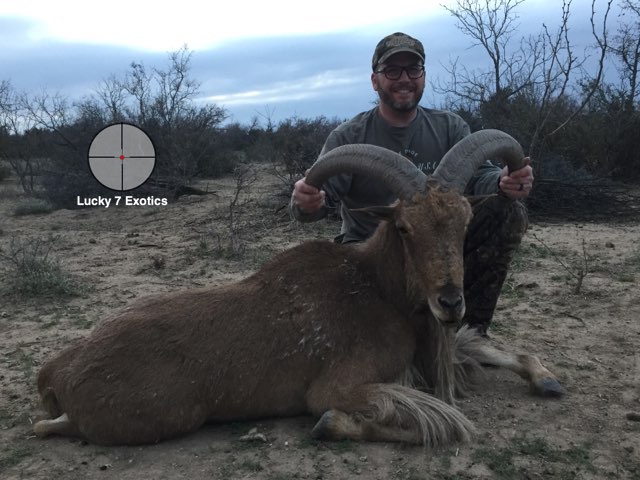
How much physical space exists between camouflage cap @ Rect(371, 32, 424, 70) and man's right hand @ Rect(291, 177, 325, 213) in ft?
5.01

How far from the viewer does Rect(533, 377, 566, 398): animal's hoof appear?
14.1 feet

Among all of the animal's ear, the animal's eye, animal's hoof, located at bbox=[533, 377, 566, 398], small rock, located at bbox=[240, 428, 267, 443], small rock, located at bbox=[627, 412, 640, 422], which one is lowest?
small rock, located at bbox=[240, 428, 267, 443]

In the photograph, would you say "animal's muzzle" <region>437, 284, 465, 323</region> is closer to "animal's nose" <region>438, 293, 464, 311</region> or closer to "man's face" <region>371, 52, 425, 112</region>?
"animal's nose" <region>438, 293, 464, 311</region>

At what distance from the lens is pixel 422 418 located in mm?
3703

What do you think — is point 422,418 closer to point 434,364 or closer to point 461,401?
point 434,364

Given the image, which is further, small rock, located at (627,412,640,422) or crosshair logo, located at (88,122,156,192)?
crosshair logo, located at (88,122,156,192)

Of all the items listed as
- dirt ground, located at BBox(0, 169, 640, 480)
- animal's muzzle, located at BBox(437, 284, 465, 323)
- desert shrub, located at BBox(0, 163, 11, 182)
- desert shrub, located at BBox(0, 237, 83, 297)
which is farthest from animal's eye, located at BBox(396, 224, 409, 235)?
desert shrub, located at BBox(0, 163, 11, 182)

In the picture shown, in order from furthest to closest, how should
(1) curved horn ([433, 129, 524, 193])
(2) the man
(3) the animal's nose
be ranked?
(2) the man < (1) curved horn ([433, 129, 524, 193]) < (3) the animal's nose

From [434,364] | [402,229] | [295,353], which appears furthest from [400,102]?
[295,353]

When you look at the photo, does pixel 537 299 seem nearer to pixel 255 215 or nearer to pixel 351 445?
pixel 351 445

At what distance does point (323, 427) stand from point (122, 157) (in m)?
13.0

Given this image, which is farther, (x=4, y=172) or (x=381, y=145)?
(x=4, y=172)

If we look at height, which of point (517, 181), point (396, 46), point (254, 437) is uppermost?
point (396, 46)

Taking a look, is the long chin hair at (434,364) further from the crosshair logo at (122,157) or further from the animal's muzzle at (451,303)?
the crosshair logo at (122,157)
